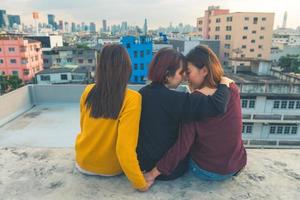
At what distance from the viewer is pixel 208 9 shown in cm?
2828

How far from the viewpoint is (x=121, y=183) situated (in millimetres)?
1584

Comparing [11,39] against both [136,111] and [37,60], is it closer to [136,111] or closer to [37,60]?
[37,60]

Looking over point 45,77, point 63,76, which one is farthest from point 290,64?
point 45,77

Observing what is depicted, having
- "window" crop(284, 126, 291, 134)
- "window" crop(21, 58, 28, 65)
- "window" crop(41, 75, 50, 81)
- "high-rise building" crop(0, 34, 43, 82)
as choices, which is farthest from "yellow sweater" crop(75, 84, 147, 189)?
"window" crop(21, 58, 28, 65)

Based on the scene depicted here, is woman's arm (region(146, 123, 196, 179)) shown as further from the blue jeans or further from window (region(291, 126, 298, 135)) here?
window (region(291, 126, 298, 135))

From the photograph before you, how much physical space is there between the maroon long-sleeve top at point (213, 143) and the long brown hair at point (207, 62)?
0.12 m

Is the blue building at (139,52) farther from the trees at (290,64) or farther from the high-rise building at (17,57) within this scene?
the trees at (290,64)

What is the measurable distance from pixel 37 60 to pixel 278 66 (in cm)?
2158

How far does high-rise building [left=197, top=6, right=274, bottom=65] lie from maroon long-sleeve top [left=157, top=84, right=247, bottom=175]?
22626 mm

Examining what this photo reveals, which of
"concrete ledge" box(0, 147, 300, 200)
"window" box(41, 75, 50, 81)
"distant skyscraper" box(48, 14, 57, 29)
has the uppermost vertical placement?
"distant skyscraper" box(48, 14, 57, 29)

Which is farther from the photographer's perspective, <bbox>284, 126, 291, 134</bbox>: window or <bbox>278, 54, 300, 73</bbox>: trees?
<bbox>278, 54, 300, 73</bbox>: trees

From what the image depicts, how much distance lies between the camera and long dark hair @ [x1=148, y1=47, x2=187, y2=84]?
1.42 m

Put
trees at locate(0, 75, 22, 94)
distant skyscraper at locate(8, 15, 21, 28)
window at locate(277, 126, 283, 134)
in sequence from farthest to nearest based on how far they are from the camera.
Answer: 1. distant skyscraper at locate(8, 15, 21, 28)
2. trees at locate(0, 75, 22, 94)
3. window at locate(277, 126, 283, 134)

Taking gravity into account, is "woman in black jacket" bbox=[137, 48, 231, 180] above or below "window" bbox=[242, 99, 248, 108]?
above
